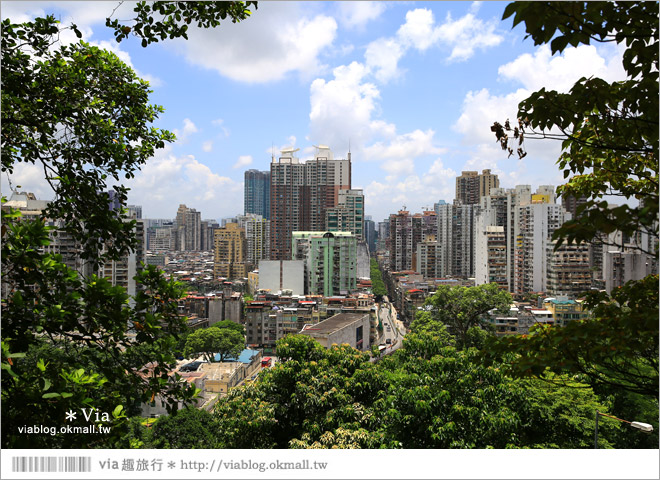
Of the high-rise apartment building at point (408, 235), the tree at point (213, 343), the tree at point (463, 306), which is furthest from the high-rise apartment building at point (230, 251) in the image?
the tree at point (463, 306)

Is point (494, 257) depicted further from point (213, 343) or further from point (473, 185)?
point (213, 343)

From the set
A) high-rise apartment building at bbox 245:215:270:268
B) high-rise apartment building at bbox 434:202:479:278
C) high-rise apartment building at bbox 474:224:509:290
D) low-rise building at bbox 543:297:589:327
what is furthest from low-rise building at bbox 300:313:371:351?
high-rise apartment building at bbox 245:215:270:268

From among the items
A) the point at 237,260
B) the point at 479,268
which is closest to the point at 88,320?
the point at 479,268

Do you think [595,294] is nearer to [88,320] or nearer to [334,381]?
[88,320]

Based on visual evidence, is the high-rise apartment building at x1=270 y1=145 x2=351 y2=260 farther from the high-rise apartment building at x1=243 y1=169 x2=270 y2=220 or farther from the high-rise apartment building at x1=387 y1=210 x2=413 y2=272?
the high-rise apartment building at x1=387 y1=210 x2=413 y2=272

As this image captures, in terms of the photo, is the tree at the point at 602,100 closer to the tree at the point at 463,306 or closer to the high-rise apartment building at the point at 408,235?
the tree at the point at 463,306
